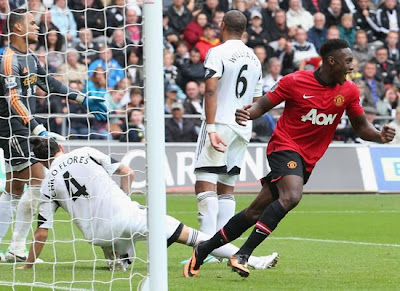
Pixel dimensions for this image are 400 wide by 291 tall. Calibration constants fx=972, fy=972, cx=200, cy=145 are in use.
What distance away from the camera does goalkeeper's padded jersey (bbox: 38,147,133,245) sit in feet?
27.1

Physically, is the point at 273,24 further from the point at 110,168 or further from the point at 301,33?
the point at 110,168

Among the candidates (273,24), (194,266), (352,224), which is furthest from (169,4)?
(194,266)

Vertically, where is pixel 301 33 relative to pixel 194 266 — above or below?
below

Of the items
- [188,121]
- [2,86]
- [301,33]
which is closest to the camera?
[2,86]

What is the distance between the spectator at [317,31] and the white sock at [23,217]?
1312 cm

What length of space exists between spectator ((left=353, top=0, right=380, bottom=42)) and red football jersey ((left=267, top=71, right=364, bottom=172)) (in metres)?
14.6

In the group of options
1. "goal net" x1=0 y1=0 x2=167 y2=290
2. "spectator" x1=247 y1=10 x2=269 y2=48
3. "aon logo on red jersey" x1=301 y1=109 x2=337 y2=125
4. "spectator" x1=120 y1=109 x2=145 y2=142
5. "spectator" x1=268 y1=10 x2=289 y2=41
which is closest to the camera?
"goal net" x1=0 y1=0 x2=167 y2=290

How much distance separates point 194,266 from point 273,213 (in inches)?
34.7

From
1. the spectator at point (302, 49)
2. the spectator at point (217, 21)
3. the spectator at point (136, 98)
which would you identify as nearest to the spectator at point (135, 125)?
the spectator at point (136, 98)

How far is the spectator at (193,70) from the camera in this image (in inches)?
779

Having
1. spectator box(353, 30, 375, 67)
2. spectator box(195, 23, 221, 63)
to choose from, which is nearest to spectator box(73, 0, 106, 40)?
spectator box(195, 23, 221, 63)

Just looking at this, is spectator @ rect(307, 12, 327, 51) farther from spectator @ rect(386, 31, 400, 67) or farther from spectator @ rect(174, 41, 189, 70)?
spectator @ rect(174, 41, 189, 70)

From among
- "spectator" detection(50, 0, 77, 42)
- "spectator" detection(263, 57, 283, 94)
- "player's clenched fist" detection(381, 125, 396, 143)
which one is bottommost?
"spectator" detection(263, 57, 283, 94)

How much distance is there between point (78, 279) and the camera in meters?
8.11
